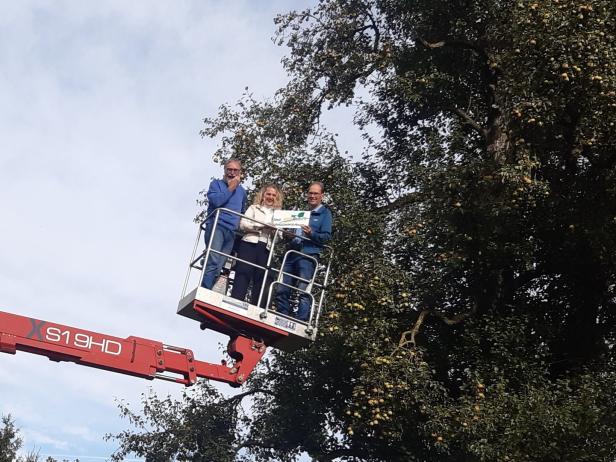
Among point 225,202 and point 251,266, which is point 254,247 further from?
point 225,202

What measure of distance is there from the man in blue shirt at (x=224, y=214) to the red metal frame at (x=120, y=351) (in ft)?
3.05

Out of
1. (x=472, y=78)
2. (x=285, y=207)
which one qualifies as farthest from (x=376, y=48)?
(x=285, y=207)

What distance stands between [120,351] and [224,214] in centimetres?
212

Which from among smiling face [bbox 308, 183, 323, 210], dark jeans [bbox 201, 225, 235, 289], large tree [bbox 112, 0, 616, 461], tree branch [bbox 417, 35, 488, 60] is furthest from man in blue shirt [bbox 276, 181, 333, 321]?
tree branch [bbox 417, 35, 488, 60]

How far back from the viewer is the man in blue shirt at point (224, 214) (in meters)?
10.6

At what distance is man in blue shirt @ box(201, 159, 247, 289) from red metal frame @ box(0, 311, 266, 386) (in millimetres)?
929

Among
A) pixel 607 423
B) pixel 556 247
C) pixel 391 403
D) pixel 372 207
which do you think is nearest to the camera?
pixel 607 423

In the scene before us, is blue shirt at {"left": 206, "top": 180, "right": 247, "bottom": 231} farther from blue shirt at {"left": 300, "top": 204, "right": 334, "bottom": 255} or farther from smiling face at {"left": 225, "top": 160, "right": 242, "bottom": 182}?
blue shirt at {"left": 300, "top": 204, "right": 334, "bottom": 255}

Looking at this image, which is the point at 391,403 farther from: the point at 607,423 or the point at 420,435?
the point at 607,423

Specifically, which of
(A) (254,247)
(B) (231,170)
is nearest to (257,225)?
(A) (254,247)

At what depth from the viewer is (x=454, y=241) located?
17.0 metres

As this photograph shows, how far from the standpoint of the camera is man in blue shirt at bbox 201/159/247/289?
416 inches

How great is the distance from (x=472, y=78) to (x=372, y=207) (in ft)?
12.4

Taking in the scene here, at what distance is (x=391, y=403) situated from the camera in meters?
15.4
